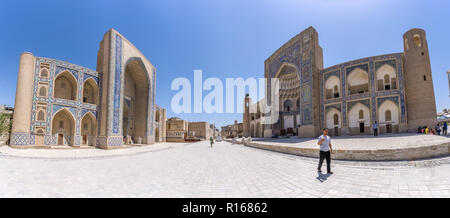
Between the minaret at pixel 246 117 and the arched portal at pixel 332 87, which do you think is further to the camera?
the minaret at pixel 246 117

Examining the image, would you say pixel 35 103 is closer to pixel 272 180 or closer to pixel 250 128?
pixel 272 180

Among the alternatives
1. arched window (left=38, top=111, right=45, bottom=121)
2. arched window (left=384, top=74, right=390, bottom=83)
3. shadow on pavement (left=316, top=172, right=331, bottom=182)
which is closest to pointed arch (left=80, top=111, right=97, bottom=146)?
arched window (left=38, top=111, right=45, bottom=121)

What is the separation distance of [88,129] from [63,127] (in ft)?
5.51

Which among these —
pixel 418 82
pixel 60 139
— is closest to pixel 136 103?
pixel 60 139

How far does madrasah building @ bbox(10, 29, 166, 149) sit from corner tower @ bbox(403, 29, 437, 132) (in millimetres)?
26201

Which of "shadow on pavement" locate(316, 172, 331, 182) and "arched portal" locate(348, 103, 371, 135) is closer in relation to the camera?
"shadow on pavement" locate(316, 172, 331, 182)

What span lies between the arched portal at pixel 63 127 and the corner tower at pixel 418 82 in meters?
29.2

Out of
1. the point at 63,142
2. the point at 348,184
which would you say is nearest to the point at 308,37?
the point at 348,184

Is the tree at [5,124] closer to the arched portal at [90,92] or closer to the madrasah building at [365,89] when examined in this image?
the arched portal at [90,92]

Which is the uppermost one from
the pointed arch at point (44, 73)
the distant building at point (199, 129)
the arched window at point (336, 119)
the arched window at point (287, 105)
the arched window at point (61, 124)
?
the pointed arch at point (44, 73)

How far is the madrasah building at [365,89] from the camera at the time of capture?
53.2 ft

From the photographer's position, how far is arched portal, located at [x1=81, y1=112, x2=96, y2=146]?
15.3 metres

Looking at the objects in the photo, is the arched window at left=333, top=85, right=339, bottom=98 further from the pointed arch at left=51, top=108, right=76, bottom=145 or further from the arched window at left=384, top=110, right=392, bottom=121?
the pointed arch at left=51, top=108, right=76, bottom=145

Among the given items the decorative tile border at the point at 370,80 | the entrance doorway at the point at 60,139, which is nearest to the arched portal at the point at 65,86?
the entrance doorway at the point at 60,139
